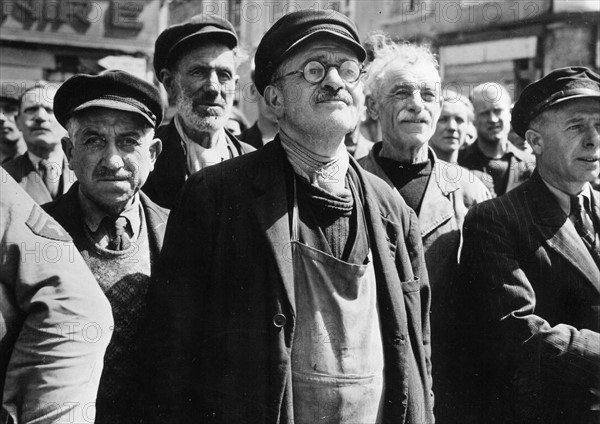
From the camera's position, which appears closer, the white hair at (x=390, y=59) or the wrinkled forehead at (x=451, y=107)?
the white hair at (x=390, y=59)

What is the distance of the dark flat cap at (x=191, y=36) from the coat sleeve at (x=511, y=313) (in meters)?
1.77

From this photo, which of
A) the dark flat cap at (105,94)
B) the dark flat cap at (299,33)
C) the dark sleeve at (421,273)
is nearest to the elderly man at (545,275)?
the dark sleeve at (421,273)

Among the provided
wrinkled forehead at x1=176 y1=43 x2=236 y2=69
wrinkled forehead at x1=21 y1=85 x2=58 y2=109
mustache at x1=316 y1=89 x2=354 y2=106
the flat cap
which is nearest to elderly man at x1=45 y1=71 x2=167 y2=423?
mustache at x1=316 y1=89 x2=354 y2=106

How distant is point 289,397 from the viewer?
Result: 2295 millimetres

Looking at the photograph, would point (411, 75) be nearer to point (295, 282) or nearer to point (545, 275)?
point (545, 275)

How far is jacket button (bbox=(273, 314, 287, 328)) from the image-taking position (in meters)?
2.28

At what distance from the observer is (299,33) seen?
251 centimetres

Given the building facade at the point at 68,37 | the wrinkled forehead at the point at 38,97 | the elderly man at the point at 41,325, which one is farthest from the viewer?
the building facade at the point at 68,37

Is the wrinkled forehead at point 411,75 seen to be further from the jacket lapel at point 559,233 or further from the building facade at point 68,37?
the building facade at point 68,37

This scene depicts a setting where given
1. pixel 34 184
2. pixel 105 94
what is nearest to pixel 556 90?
pixel 105 94

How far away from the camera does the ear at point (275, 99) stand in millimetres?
2631

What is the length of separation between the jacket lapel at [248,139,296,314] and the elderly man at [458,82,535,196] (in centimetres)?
314

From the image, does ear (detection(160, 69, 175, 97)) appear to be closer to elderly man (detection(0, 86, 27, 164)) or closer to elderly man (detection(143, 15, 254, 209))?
elderly man (detection(143, 15, 254, 209))

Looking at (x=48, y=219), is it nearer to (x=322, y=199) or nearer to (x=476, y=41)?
(x=322, y=199)
